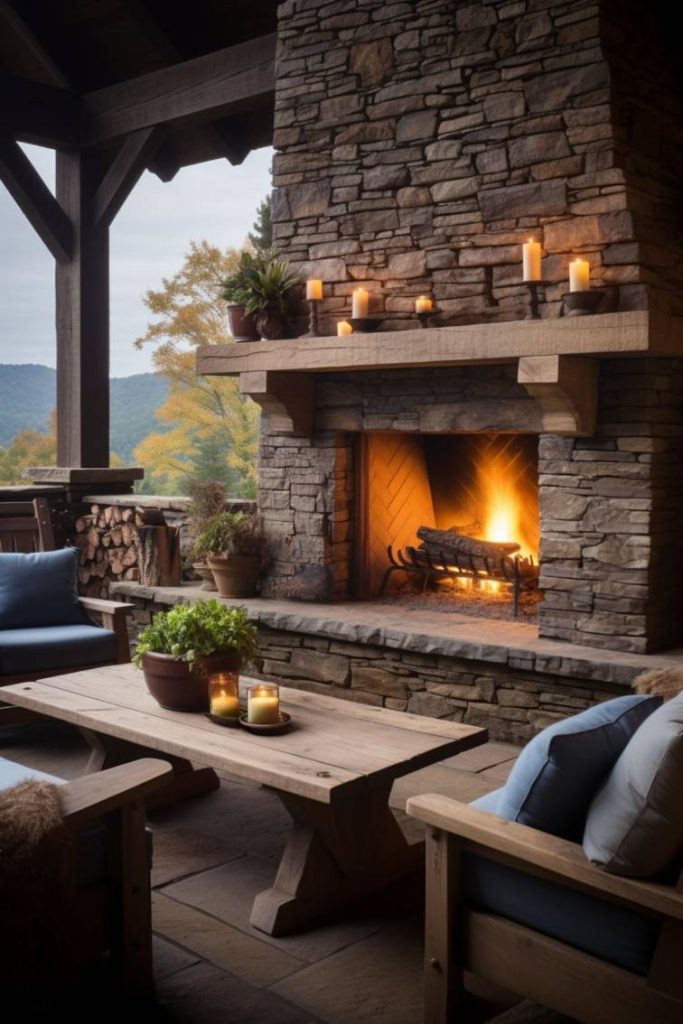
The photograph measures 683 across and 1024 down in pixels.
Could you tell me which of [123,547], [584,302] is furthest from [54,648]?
[584,302]

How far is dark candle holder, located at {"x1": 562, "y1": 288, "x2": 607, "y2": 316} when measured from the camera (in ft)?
12.9

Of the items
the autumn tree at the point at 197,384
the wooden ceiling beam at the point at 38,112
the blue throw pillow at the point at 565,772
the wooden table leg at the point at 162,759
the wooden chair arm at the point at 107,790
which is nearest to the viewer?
the blue throw pillow at the point at 565,772

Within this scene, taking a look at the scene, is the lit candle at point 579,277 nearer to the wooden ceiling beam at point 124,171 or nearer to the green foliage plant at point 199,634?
the green foliage plant at point 199,634

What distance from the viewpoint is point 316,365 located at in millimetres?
4648

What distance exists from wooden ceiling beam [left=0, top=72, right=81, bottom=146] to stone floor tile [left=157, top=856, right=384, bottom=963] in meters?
4.78

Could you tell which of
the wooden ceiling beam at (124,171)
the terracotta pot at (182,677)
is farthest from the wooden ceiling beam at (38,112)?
the terracotta pot at (182,677)

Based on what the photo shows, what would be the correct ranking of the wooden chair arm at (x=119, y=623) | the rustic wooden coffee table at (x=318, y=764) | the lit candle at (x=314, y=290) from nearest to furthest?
the rustic wooden coffee table at (x=318, y=764), the wooden chair arm at (x=119, y=623), the lit candle at (x=314, y=290)

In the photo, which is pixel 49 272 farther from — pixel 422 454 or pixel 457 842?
pixel 457 842

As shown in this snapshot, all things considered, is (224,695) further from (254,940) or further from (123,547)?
(123,547)

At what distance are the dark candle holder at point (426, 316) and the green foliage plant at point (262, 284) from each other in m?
0.75

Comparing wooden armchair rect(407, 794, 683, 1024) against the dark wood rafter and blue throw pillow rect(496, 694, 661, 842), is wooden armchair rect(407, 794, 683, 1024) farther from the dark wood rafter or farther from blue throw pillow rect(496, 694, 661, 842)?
the dark wood rafter

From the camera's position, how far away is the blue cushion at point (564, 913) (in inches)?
72.7

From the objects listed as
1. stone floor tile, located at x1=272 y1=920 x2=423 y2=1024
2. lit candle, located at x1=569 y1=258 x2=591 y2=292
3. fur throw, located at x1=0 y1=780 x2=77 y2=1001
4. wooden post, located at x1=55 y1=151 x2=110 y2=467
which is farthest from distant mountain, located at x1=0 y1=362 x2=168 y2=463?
fur throw, located at x1=0 y1=780 x2=77 y2=1001

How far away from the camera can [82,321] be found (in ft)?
21.4
